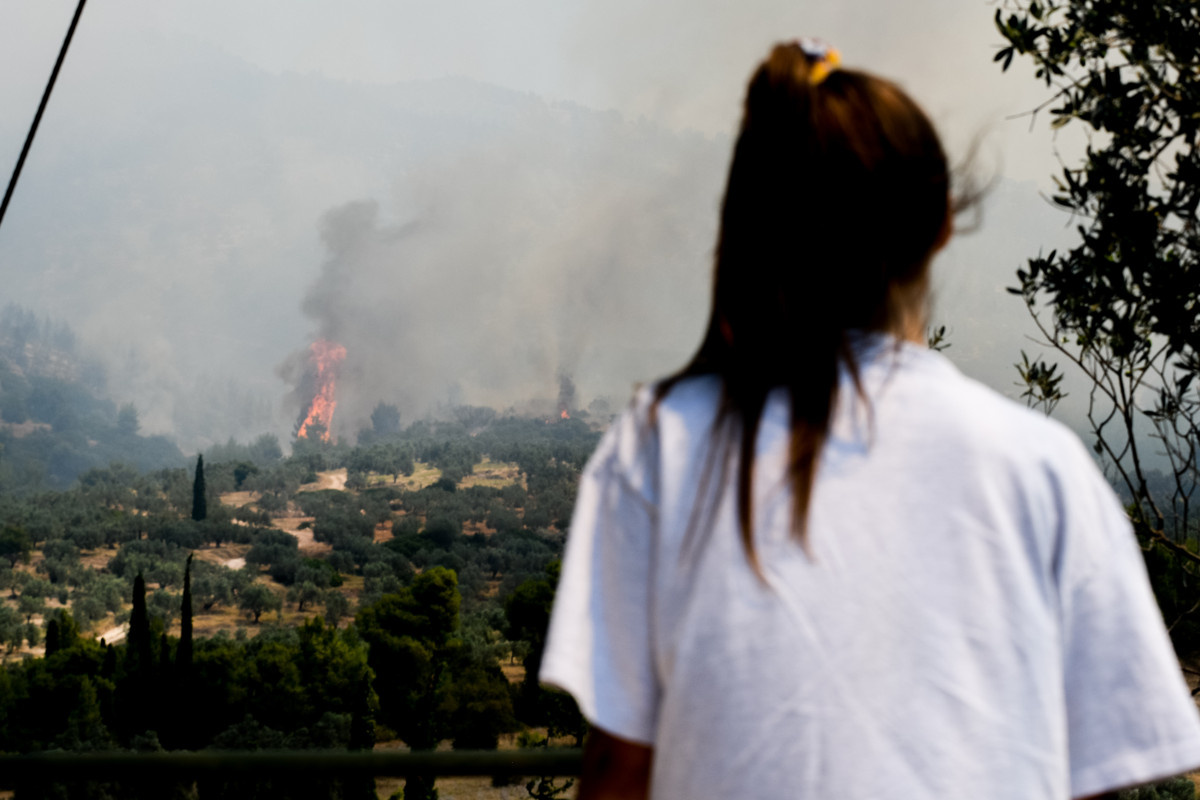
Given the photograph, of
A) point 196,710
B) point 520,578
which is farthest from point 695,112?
point 196,710

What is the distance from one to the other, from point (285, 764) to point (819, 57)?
2.76 ft

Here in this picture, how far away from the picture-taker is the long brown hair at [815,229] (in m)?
0.49

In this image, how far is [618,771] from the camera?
517mm

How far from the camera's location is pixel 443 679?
32.3 meters

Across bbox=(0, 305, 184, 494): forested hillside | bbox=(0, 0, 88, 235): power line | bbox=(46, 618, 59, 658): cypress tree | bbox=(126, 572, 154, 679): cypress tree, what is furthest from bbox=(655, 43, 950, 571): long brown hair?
bbox=(0, 305, 184, 494): forested hillside

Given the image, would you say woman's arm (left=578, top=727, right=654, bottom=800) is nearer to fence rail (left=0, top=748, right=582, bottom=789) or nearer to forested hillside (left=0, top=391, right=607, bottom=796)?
fence rail (left=0, top=748, right=582, bottom=789)

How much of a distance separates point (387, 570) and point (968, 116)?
137 feet

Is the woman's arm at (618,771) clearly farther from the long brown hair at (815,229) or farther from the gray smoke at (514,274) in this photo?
the gray smoke at (514,274)

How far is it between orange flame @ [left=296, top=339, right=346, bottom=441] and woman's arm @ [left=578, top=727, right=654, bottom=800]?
61588 millimetres

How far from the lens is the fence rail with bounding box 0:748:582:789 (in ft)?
2.98

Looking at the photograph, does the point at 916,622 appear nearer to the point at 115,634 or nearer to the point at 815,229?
the point at 815,229

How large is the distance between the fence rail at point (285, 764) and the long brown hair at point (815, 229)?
50 centimetres

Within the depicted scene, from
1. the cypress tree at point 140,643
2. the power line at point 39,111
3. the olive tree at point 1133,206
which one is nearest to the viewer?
the power line at point 39,111

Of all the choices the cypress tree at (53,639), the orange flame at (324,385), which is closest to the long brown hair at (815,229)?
the cypress tree at (53,639)
